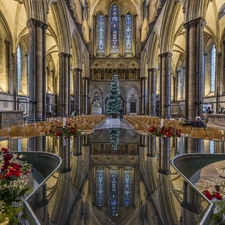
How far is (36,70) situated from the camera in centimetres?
1229

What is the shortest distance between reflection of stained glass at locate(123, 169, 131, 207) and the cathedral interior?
1 cm

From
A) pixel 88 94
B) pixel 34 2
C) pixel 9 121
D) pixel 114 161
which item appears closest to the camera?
pixel 114 161

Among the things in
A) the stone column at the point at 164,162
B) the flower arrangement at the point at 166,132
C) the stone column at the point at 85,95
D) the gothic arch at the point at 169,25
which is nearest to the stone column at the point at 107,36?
the stone column at the point at 85,95

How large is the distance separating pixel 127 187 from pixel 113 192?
0.61ft

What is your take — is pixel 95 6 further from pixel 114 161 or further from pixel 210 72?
pixel 114 161

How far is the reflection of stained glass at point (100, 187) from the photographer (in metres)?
1.73

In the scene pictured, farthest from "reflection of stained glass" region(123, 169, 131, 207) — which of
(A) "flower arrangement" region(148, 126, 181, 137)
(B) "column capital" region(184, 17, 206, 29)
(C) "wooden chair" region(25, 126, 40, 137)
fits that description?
(B) "column capital" region(184, 17, 206, 29)

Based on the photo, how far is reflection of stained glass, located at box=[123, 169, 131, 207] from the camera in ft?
5.68

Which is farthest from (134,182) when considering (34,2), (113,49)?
(113,49)

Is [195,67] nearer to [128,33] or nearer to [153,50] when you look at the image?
[153,50]

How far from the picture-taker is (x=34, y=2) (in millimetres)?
12008

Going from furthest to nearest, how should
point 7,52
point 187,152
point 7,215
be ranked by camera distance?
1. point 7,52
2. point 187,152
3. point 7,215

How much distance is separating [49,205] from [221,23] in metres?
26.5

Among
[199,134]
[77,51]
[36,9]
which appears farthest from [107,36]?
[199,134]
